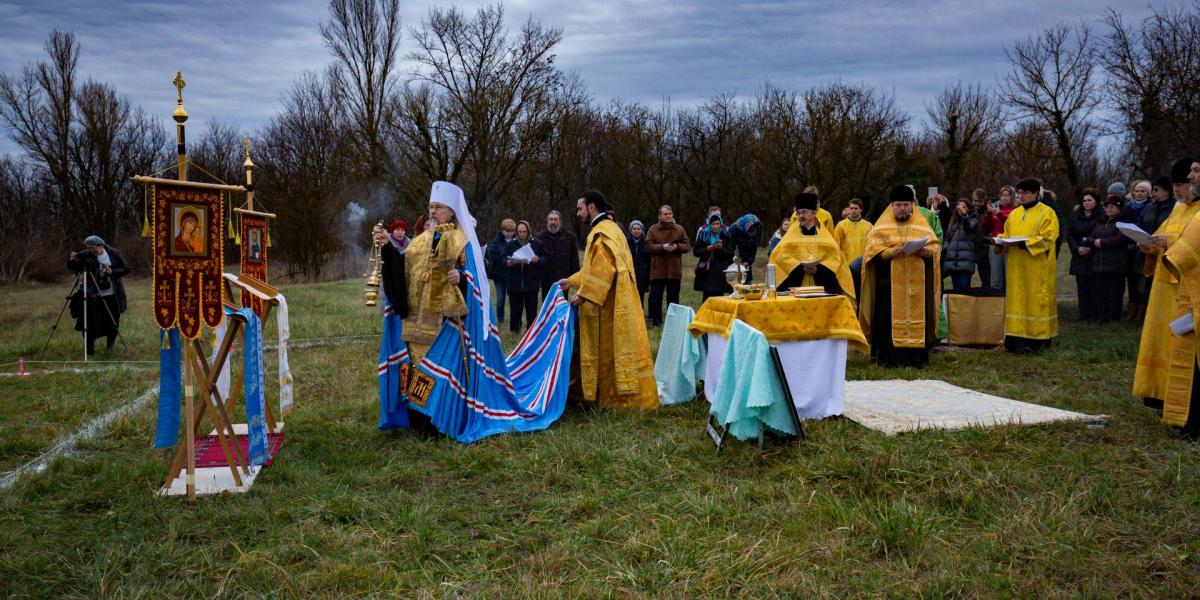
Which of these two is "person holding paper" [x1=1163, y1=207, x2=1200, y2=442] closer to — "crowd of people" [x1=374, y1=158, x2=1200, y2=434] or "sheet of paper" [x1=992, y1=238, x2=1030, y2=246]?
"crowd of people" [x1=374, y1=158, x2=1200, y2=434]

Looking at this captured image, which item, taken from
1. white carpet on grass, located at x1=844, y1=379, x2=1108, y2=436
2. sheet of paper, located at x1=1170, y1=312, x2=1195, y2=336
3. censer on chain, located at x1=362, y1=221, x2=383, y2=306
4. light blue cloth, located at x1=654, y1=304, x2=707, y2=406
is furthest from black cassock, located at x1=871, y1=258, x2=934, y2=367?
censer on chain, located at x1=362, y1=221, x2=383, y2=306

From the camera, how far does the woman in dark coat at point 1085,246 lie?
1064cm

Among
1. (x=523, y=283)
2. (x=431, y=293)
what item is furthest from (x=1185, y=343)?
(x=523, y=283)

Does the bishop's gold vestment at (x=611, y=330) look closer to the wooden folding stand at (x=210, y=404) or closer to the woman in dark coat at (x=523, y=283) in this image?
the wooden folding stand at (x=210, y=404)

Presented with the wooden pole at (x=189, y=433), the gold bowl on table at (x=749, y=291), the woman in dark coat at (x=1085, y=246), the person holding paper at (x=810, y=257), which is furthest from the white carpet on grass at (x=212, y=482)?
the woman in dark coat at (x=1085, y=246)

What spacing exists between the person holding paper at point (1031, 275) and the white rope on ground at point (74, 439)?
335 inches

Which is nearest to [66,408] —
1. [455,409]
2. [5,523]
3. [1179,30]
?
[5,523]

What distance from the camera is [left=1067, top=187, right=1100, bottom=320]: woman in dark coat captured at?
10.6m

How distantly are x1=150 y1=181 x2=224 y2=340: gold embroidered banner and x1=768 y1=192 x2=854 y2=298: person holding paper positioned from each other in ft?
16.1

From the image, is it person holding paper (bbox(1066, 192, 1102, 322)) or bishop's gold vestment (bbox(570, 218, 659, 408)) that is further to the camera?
person holding paper (bbox(1066, 192, 1102, 322))

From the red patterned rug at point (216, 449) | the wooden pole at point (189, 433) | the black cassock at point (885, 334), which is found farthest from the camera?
the black cassock at point (885, 334)

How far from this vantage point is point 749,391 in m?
4.74

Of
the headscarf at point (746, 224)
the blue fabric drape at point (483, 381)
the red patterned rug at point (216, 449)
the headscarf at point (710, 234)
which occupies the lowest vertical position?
the red patterned rug at point (216, 449)

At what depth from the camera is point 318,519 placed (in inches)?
158
